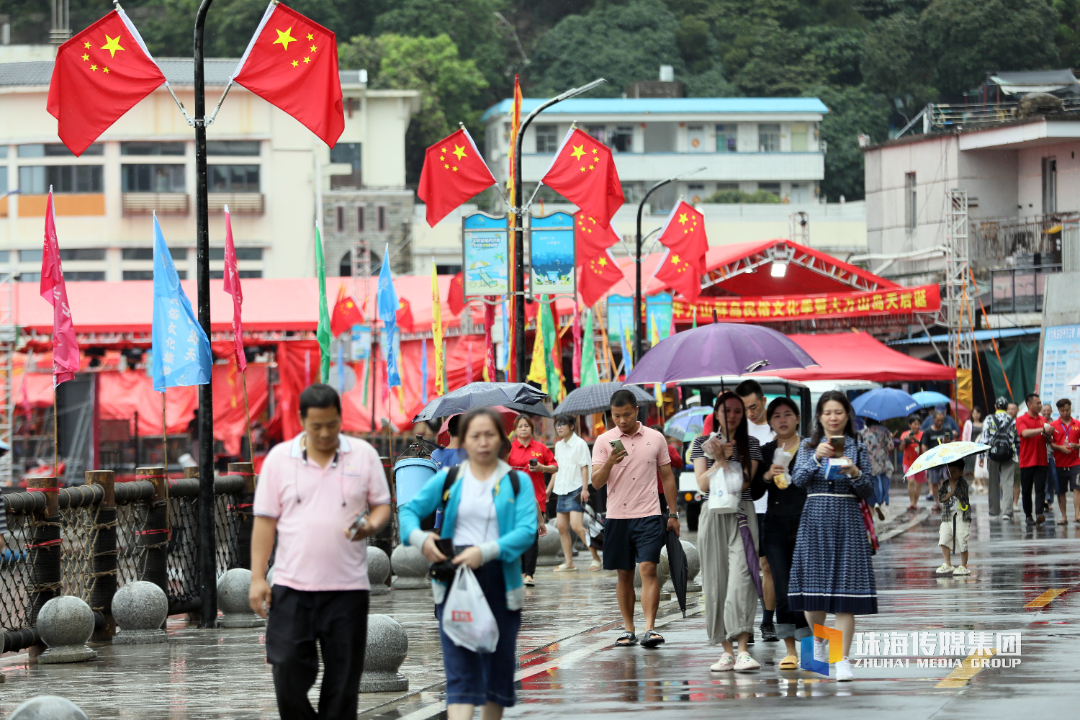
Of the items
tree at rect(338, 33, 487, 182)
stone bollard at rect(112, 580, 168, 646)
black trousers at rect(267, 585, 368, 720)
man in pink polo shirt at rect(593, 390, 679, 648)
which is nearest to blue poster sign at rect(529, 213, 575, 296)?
stone bollard at rect(112, 580, 168, 646)

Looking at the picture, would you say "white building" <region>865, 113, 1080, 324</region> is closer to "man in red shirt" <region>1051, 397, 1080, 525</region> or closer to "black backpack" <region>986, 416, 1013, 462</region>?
"black backpack" <region>986, 416, 1013, 462</region>

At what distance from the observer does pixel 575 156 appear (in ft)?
71.9

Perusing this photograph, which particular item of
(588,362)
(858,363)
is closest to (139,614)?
(588,362)

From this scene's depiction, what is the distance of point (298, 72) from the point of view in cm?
1486

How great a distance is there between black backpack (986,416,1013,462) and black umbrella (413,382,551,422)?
1345cm

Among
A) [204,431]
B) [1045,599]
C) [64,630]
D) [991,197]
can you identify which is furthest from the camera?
[991,197]

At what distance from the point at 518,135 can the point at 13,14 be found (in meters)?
64.0

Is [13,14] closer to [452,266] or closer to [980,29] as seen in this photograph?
[452,266]

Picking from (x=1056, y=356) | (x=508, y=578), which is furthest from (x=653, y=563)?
(x=1056, y=356)

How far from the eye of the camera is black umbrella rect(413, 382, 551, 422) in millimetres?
11411

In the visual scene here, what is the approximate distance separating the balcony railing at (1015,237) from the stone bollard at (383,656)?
36.7m

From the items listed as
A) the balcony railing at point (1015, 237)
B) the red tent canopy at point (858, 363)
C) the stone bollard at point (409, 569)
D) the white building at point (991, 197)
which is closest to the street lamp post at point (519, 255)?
the stone bollard at point (409, 569)

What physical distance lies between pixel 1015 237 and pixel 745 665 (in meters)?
39.1

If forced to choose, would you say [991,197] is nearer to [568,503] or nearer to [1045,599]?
[568,503]
